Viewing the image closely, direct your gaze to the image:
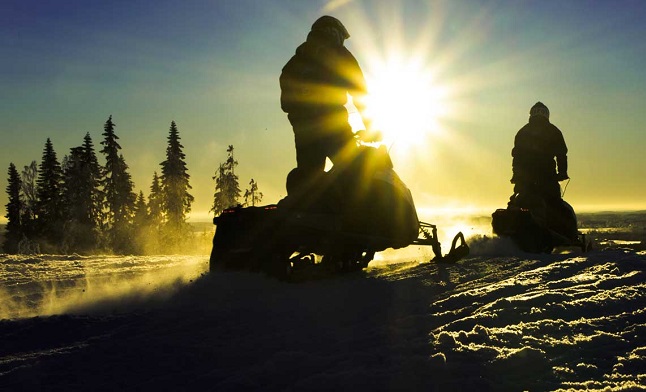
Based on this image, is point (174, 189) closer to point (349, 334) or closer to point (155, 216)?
point (155, 216)

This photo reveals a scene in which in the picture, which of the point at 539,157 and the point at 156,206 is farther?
the point at 156,206

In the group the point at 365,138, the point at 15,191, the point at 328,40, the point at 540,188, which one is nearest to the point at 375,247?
the point at 365,138

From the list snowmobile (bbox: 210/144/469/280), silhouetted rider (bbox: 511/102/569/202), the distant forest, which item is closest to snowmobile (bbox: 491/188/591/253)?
silhouetted rider (bbox: 511/102/569/202)

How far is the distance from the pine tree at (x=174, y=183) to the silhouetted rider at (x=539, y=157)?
4728 centimetres

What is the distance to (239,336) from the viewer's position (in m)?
4.74

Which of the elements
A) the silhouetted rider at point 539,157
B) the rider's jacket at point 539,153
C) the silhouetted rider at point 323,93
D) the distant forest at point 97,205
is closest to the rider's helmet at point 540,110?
the silhouetted rider at point 539,157

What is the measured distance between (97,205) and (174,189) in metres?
7.91

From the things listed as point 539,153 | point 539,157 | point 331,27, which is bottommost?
point 539,157

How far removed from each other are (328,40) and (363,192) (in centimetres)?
264

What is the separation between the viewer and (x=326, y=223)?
8008mm

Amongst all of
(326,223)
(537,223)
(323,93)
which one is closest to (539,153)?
(537,223)

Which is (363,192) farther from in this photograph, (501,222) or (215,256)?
(501,222)

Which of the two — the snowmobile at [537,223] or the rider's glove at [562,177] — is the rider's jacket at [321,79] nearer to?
the snowmobile at [537,223]

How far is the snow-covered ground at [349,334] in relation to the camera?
3.51 m
